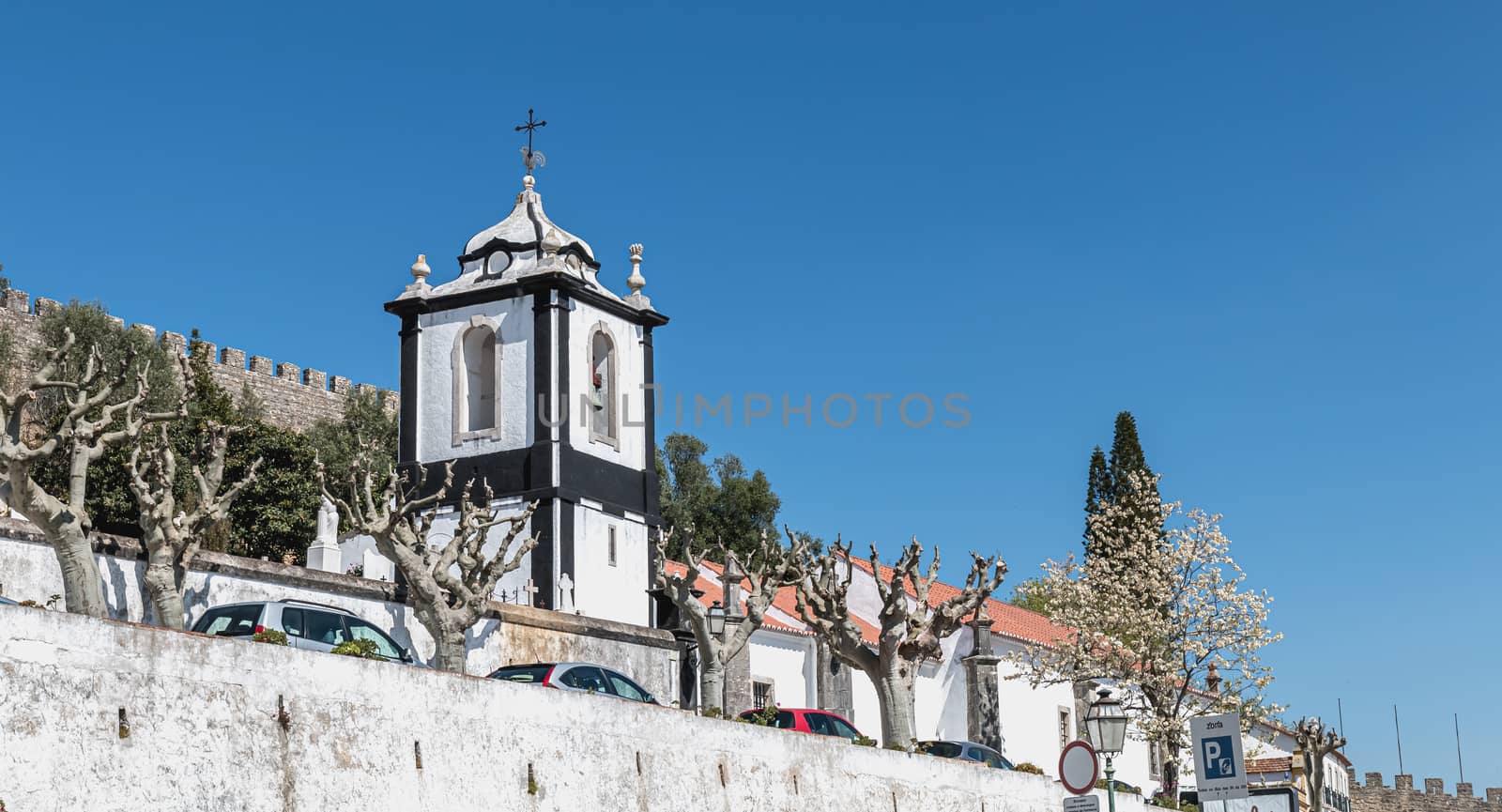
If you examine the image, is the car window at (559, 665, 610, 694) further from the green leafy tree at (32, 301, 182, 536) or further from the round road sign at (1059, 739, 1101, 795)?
the green leafy tree at (32, 301, 182, 536)

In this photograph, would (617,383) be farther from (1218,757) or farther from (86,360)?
(1218,757)

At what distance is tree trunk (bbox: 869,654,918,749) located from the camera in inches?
1420

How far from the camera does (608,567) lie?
4078cm

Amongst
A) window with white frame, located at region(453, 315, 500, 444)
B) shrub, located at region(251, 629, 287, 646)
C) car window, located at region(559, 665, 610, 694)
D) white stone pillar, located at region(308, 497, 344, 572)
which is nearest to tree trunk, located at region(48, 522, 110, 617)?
shrub, located at region(251, 629, 287, 646)

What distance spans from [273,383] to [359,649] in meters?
47.0

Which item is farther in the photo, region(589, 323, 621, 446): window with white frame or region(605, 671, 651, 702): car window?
region(589, 323, 621, 446): window with white frame

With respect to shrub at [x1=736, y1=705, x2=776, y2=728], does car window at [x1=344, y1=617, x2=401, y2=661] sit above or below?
above

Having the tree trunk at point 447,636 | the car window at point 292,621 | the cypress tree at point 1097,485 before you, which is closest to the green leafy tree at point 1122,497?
the cypress tree at point 1097,485

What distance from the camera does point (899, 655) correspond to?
120ft

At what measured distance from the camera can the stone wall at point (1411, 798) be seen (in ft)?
282

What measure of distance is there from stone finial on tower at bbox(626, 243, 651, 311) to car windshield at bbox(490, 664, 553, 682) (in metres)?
18.8

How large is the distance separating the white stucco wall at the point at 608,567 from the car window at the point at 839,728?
9334 millimetres

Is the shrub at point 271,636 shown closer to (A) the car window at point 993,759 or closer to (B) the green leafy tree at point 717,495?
(A) the car window at point 993,759

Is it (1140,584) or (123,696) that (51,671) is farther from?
(1140,584)
